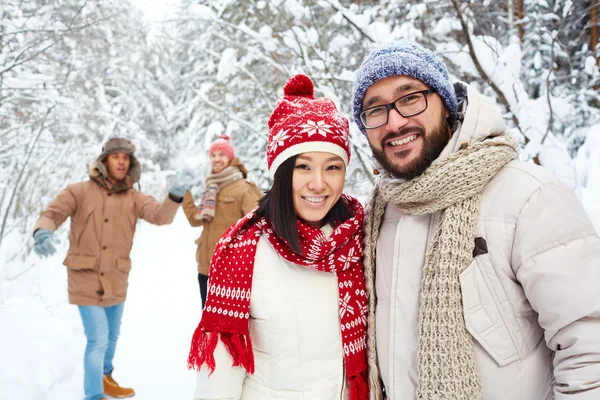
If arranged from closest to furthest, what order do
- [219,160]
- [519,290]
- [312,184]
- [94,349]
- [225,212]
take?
[519,290], [312,184], [94,349], [225,212], [219,160]

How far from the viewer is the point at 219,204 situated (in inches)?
178

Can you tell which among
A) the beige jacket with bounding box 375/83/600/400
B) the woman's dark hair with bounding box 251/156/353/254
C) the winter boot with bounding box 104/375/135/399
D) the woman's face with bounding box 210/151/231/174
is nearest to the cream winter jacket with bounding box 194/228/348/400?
the woman's dark hair with bounding box 251/156/353/254

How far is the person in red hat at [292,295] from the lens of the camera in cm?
163

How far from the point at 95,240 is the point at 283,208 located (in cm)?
239

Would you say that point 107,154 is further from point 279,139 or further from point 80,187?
point 279,139

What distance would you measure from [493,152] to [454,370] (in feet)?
2.42

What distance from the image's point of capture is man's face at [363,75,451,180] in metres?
1.54

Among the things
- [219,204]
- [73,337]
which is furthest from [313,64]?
[73,337]

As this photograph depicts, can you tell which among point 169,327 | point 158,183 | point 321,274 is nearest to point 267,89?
point 169,327

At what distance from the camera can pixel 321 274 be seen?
1.78 metres

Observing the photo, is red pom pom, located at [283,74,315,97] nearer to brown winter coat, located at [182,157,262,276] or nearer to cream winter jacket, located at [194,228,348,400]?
cream winter jacket, located at [194,228,348,400]

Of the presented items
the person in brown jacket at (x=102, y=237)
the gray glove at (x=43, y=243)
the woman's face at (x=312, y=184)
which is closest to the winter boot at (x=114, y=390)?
the person in brown jacket at (x=102, y=237)

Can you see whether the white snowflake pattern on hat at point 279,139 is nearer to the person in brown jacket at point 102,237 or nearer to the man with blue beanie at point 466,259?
the man with blue beanie at point 466,259

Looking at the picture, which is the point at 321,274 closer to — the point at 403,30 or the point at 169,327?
the point at 403,30
